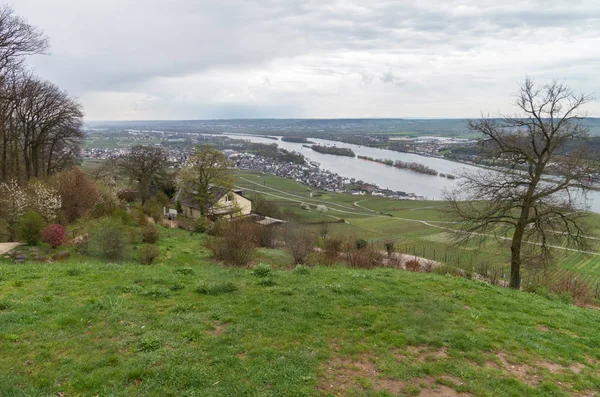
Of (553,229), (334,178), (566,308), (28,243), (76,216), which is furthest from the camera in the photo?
(334,178)

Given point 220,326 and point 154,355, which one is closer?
point 154,355

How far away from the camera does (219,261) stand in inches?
621

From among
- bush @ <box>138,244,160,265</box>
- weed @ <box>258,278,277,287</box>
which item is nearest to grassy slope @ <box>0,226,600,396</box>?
weed @ <box>258,278,277,287</box>

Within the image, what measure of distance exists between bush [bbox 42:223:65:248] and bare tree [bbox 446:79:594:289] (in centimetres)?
1675

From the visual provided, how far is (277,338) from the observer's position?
6270 millimetres

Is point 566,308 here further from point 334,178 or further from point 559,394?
point 334,178

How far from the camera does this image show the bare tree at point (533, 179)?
13234mm

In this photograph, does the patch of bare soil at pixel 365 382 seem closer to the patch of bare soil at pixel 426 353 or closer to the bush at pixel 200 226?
the patch of bare soil at pixel 426 353

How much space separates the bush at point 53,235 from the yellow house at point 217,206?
61.3 ft

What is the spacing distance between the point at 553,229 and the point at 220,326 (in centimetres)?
1355

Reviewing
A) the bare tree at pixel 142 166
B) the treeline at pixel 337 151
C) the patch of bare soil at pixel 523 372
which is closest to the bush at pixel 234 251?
the patch of bare soil at pixel 523 372

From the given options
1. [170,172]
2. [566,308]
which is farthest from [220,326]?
[170,172]

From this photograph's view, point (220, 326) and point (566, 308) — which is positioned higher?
point (220, 326)

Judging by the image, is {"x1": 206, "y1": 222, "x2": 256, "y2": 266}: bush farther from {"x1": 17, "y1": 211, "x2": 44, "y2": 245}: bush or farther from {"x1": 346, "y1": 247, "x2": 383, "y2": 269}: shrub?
{"x1": 17, "y1": 211, "x2": 44, "y2": 245}: bush
